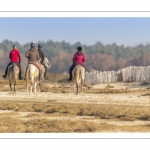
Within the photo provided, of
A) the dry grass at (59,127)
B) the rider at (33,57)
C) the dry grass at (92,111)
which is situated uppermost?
the rider at (33,57)

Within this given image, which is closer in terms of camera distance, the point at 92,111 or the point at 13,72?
the point at 92,111

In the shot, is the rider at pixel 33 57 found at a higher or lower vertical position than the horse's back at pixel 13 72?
higher

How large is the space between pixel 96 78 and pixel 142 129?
31444 millimetres

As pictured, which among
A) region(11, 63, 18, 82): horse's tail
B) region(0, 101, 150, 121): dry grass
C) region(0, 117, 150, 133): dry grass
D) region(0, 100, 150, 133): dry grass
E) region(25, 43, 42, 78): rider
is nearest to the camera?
region(0, 117, 150, 133): dry grass

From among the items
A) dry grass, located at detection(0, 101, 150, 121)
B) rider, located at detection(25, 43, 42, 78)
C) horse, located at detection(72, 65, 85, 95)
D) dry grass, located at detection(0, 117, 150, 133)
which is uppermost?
rider, located at detection(25, 43, 42, 78)

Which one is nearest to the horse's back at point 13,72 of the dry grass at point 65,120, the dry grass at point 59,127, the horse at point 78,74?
the horse at point 78,74

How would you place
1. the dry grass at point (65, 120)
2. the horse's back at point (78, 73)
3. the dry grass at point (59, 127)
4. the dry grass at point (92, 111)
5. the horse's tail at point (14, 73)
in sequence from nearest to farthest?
the dry grass at point (59, 127) < the dry grass at point (65, 120) < the dry grass at point (92, 111) < the horse's back at point (78, 73) < the horse's tail at point (14, 73)

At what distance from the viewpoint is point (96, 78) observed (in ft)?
154

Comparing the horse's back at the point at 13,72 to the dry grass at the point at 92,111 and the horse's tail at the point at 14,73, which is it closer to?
the horse's tail at the point at 14,73

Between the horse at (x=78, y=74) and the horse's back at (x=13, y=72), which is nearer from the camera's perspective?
the horse at (x=78, y=74)

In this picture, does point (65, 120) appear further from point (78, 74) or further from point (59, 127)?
point (78, 74)

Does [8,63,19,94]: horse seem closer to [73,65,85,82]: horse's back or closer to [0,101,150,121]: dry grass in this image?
[73,65,85,82]: horse's back

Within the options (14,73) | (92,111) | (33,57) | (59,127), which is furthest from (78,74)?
(59,127)

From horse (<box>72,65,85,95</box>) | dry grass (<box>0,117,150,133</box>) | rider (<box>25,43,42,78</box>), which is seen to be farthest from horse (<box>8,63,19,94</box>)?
dry grass (<box>0,117,150,133</box>)
